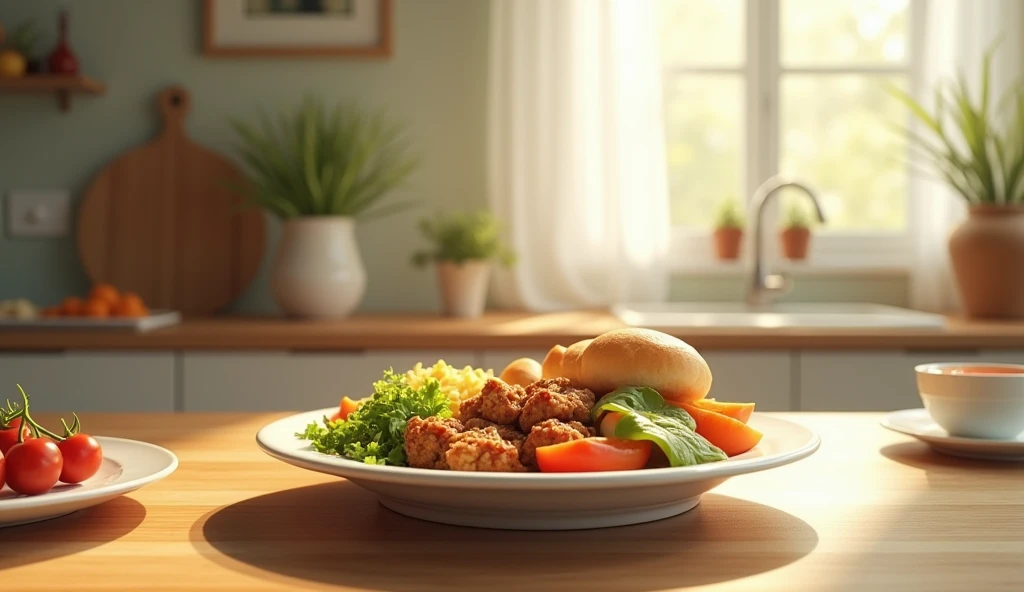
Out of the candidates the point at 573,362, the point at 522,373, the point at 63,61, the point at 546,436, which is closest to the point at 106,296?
the point at 63,61

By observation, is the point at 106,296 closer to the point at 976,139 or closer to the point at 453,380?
the point at 453,380

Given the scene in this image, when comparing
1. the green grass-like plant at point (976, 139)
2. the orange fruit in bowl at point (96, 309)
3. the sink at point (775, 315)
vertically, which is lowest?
the sink at point (775, 315)

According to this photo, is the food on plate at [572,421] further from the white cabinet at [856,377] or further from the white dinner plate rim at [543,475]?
the white cabinet at [856,377]

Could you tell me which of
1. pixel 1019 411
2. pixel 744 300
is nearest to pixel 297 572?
pixel 1019 411

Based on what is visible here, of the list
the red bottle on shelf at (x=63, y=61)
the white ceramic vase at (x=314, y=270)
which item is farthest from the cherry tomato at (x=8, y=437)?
the red bottle on shelf at (x=63, y=61)

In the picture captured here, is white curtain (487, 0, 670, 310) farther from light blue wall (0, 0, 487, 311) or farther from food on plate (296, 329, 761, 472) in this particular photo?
food on plate (296, 329, 761, 472)

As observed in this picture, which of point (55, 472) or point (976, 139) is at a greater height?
point (976, 139)
